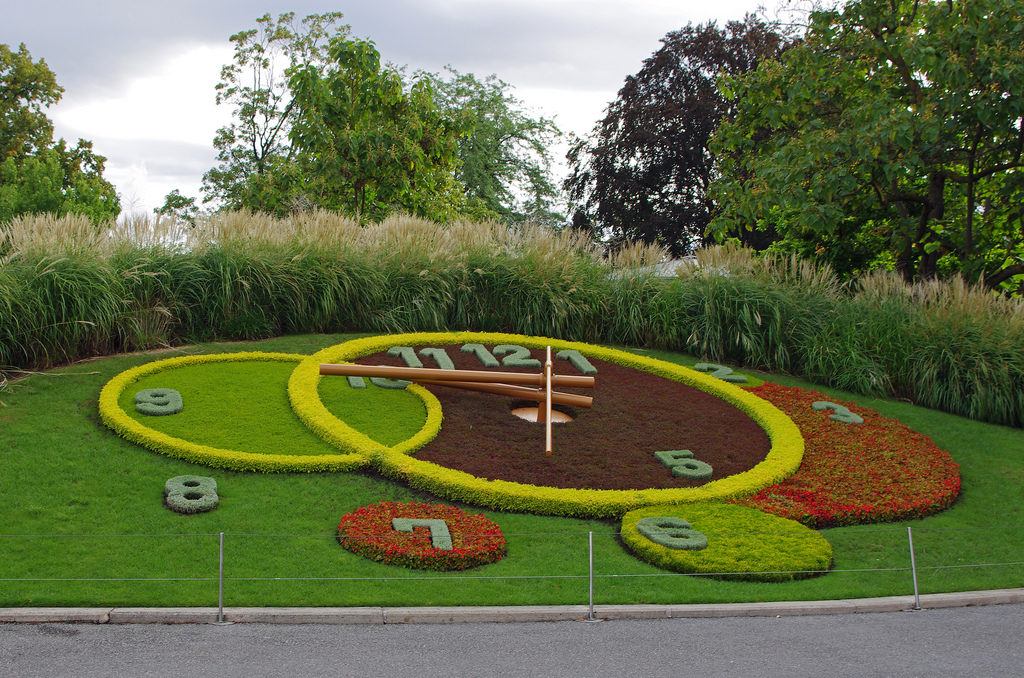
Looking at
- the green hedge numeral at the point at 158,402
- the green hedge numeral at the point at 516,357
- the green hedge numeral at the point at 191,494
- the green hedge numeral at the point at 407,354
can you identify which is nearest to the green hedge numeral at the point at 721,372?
the green hedge numeral at the point at 516,357

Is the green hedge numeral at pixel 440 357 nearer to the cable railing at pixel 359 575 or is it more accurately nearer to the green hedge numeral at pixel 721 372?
the green hedge numeral at pixel 721 372

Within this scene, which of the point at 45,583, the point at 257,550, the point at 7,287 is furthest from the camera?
the point at 7,287

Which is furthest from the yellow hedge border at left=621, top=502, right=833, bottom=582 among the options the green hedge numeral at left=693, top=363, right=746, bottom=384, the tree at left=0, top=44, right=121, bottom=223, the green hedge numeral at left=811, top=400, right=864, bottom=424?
the tree at left=0, top=44, right=121, bottom=223

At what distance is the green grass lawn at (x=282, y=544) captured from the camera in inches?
221

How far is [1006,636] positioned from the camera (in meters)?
5.54

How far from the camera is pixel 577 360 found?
10898mm

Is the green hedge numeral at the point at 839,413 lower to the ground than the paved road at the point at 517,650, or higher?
higher

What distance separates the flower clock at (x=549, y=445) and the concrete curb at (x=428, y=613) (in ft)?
1.55

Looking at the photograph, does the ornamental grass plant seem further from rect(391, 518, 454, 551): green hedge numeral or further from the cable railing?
rect(391, 518, 454, 551): green hedge numeral

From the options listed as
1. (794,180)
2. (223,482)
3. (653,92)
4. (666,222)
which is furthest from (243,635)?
(653,92)

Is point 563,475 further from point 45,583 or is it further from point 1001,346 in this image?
point 1001,346

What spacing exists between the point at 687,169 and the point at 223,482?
24460 millimetres

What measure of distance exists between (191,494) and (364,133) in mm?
11902

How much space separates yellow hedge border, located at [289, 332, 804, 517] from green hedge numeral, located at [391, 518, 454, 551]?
72cm
